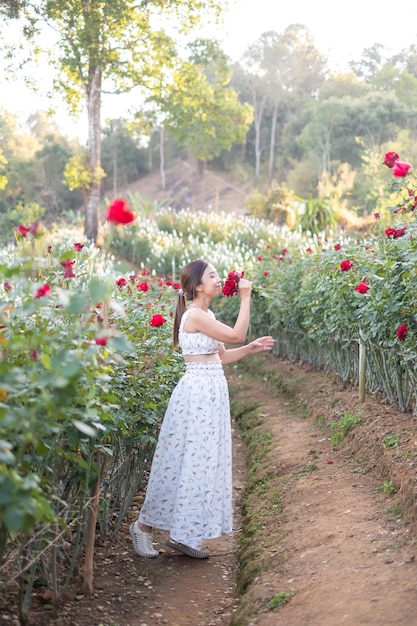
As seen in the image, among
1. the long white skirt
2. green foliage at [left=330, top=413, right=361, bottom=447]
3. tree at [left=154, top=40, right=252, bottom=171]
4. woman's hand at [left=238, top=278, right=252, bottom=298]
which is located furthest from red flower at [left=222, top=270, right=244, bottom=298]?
tree at [left=154, top=40, right=252, bottom=171]

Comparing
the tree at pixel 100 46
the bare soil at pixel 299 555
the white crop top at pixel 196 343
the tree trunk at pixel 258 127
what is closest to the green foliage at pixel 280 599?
the bare soil at pixel 299 555

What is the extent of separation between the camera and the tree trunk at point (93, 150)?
1969 centimetres

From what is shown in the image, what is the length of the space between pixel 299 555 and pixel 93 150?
57.1 ft

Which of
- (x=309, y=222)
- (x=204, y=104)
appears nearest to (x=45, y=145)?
(x=204, y=104)

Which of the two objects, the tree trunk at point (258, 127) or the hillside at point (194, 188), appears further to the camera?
the tree trunk at point (258, 127)

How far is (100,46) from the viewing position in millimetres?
18875

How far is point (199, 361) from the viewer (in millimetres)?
4617

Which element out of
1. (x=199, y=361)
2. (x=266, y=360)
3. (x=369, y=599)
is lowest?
(x=266, y=360)

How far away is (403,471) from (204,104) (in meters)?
18.8

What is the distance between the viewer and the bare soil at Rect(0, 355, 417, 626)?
3.46 metres

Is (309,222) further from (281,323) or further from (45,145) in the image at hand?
(45,145)

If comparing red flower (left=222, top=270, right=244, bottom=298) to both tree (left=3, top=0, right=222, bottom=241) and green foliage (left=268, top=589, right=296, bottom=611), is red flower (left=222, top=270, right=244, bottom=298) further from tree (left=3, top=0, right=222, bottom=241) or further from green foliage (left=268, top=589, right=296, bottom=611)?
tree (left=3, top=0, right=222, bottom=241)

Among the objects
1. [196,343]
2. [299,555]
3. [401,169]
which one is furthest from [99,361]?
[401,169]

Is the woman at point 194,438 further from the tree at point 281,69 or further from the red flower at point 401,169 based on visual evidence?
the tree at point 281,69
